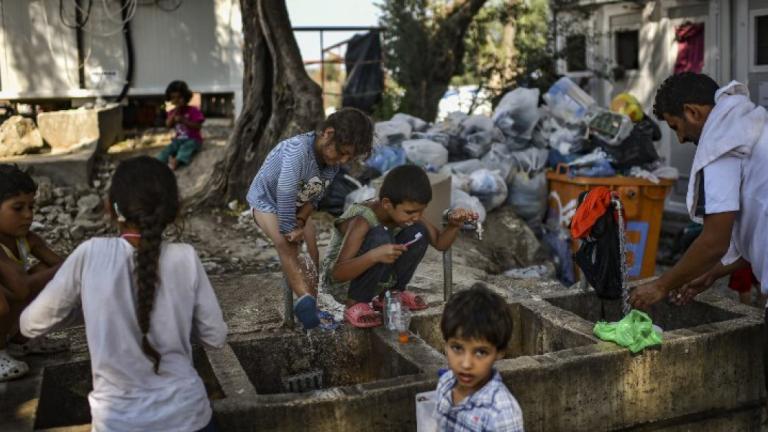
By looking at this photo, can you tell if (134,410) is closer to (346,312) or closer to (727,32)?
(346,312)

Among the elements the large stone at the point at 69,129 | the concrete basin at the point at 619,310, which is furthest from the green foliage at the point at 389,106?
the concrete basin at the point at 619,310

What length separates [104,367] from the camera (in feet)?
9.07

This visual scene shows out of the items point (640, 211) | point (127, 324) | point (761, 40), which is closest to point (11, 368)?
point (127, 324)

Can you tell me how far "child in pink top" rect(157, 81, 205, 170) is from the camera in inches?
411

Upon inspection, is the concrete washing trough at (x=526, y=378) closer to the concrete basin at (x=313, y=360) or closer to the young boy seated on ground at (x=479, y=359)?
the concrete basin at (x=313, y=360)

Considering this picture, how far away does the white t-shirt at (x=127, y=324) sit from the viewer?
8.93 feet

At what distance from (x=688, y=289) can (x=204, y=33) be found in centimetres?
1070

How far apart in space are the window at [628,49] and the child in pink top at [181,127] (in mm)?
5880

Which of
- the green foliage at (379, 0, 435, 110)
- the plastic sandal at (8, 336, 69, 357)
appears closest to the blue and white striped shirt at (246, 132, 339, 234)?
the plastic sandal at (8, 336, 69, 357)

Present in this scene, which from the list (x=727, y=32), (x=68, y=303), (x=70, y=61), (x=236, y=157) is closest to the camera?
(x=68, y=303)

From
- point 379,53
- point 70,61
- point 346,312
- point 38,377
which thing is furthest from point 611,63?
point 38,377

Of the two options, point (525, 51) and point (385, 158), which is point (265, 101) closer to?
point (385, 158)

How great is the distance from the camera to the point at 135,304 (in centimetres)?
276

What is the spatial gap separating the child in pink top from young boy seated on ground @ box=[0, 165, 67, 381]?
21.5 ft
